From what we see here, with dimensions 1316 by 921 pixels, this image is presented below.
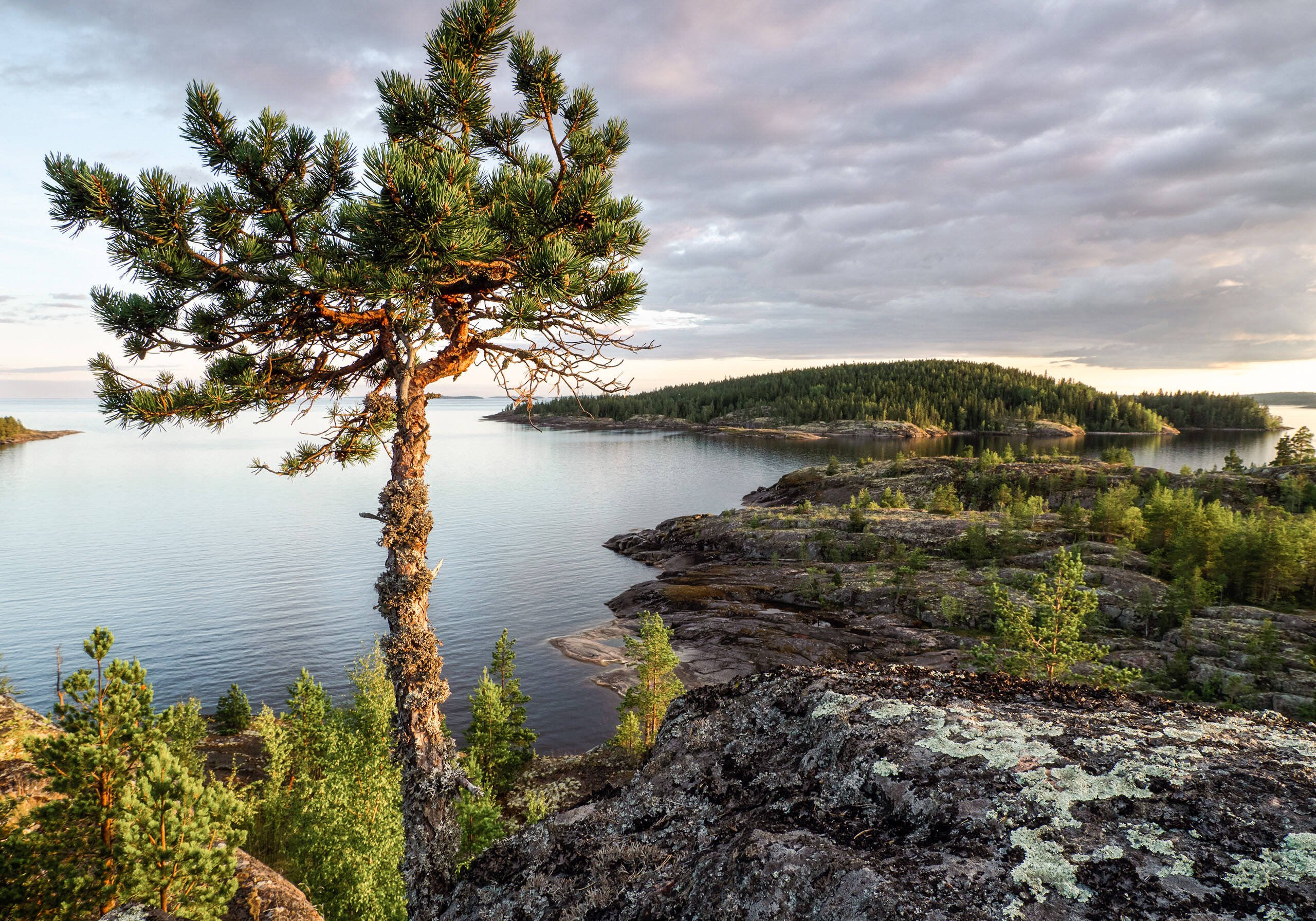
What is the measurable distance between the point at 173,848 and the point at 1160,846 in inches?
516

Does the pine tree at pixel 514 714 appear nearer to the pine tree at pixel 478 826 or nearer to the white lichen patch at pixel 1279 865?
the pine tree at pixel 478 826

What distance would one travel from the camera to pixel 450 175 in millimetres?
6090

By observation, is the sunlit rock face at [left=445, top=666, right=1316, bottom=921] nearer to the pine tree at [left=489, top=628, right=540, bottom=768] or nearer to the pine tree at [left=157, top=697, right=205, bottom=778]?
the pine tree at [left=157, top=697, right=205, bottom=778]

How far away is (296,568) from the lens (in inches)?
2277

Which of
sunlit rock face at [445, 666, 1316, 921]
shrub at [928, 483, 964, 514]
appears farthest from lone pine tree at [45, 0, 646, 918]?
shrub at [928, 483, 964, 514]

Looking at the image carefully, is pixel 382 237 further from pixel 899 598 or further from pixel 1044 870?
pixel 899 598

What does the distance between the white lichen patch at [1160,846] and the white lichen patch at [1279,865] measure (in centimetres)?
16

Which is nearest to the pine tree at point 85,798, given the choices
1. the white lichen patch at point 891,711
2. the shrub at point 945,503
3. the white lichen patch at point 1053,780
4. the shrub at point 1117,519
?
the white lichen patch at point 891,711

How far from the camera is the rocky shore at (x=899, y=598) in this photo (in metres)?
29.0

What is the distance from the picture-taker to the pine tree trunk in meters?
7.18

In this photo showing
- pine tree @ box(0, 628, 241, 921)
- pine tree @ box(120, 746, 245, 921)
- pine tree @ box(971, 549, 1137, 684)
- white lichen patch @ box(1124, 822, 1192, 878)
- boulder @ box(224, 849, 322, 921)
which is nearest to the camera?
white lichen patch @ box(1124, 822, 1192, 878)

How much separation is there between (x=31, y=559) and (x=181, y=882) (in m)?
71.7

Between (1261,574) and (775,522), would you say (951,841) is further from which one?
(775,522)

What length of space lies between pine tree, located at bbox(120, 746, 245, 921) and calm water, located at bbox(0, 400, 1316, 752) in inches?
308
